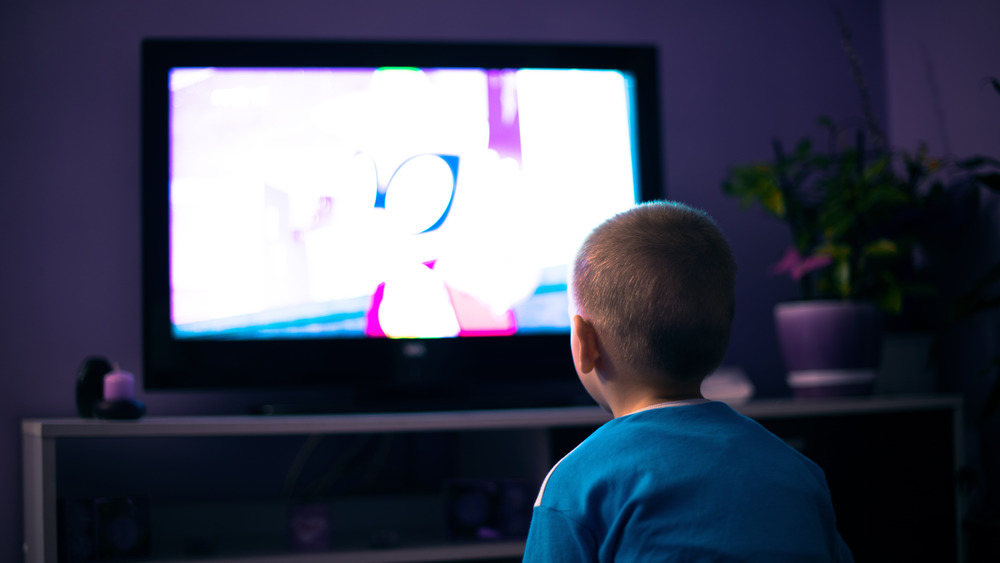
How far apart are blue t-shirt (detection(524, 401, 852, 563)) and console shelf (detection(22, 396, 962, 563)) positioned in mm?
722

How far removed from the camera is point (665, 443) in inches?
26.9

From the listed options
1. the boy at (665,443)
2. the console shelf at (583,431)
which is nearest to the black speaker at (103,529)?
the console shelf at (583,431)

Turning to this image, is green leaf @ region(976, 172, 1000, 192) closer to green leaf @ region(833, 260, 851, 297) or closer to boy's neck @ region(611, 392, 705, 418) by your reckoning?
green leaf @ region(833, 260, 851, 297)

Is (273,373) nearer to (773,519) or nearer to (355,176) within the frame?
(355,176)

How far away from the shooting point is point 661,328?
0.75m

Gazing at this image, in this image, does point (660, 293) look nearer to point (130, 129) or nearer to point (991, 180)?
point (991, 180)

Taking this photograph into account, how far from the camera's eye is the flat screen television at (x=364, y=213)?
1.64 meters

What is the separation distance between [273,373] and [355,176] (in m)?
0.49

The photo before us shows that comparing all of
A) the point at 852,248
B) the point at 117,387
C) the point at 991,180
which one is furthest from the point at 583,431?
the point at 991,180

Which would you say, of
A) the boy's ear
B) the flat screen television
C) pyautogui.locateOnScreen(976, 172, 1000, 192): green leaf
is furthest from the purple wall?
the boy's ear

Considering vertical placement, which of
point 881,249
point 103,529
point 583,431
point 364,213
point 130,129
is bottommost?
point 103,529

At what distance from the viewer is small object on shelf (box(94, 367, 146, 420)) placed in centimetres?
137

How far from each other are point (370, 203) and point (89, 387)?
27.4 inches

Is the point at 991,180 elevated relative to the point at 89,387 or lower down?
elevated
